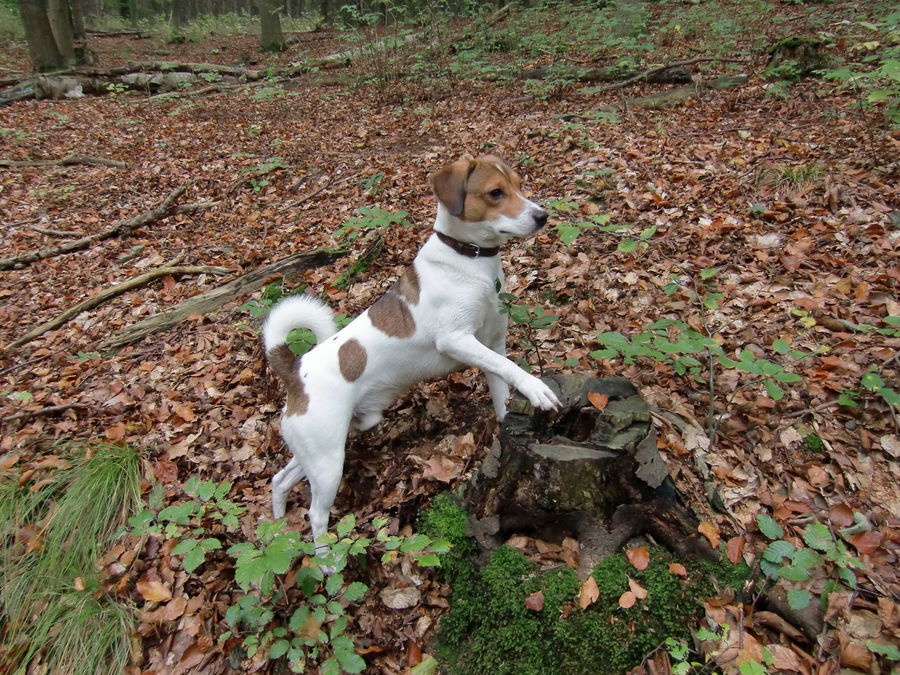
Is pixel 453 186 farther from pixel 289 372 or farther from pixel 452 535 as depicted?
pixel 452 535

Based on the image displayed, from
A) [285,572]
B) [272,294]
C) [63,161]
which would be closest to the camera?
[285,572]

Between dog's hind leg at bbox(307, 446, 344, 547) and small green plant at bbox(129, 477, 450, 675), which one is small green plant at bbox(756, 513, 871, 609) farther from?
dog's hind leg at bbox(307, 446, 344, 547)

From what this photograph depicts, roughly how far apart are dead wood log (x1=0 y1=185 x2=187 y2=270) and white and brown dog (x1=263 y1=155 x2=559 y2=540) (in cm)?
597

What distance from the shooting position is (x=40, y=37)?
1567cm

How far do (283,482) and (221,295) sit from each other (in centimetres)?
309

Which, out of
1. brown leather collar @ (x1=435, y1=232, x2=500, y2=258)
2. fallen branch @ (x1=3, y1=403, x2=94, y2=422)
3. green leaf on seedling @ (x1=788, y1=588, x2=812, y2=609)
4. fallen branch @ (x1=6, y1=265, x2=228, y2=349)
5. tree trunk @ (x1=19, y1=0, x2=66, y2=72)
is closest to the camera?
green leaf on seedling @ (x1=788, y1=588, x2=812, y2=609)

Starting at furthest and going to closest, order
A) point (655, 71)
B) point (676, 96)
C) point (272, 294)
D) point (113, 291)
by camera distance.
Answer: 1. point (655, 71)
2. point (676, 96)
3. point (113, 291)
4. point (272, 294)

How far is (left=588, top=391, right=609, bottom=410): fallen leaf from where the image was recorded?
256cm

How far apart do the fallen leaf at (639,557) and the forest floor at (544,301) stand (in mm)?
437

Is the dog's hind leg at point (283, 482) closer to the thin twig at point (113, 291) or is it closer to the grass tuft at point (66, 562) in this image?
the grass tuft at point (66, 562)

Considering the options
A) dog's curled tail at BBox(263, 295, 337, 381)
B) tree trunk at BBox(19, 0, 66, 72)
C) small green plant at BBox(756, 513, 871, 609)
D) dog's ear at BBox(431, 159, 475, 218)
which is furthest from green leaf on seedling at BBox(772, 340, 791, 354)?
tree trunk at BBox(19, 0, 66, 72)

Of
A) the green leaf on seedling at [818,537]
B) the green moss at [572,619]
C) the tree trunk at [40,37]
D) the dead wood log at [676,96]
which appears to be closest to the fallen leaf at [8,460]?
the green moss at [572,619]

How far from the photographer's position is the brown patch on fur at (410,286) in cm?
326

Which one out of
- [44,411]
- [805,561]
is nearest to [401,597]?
[805,561]
